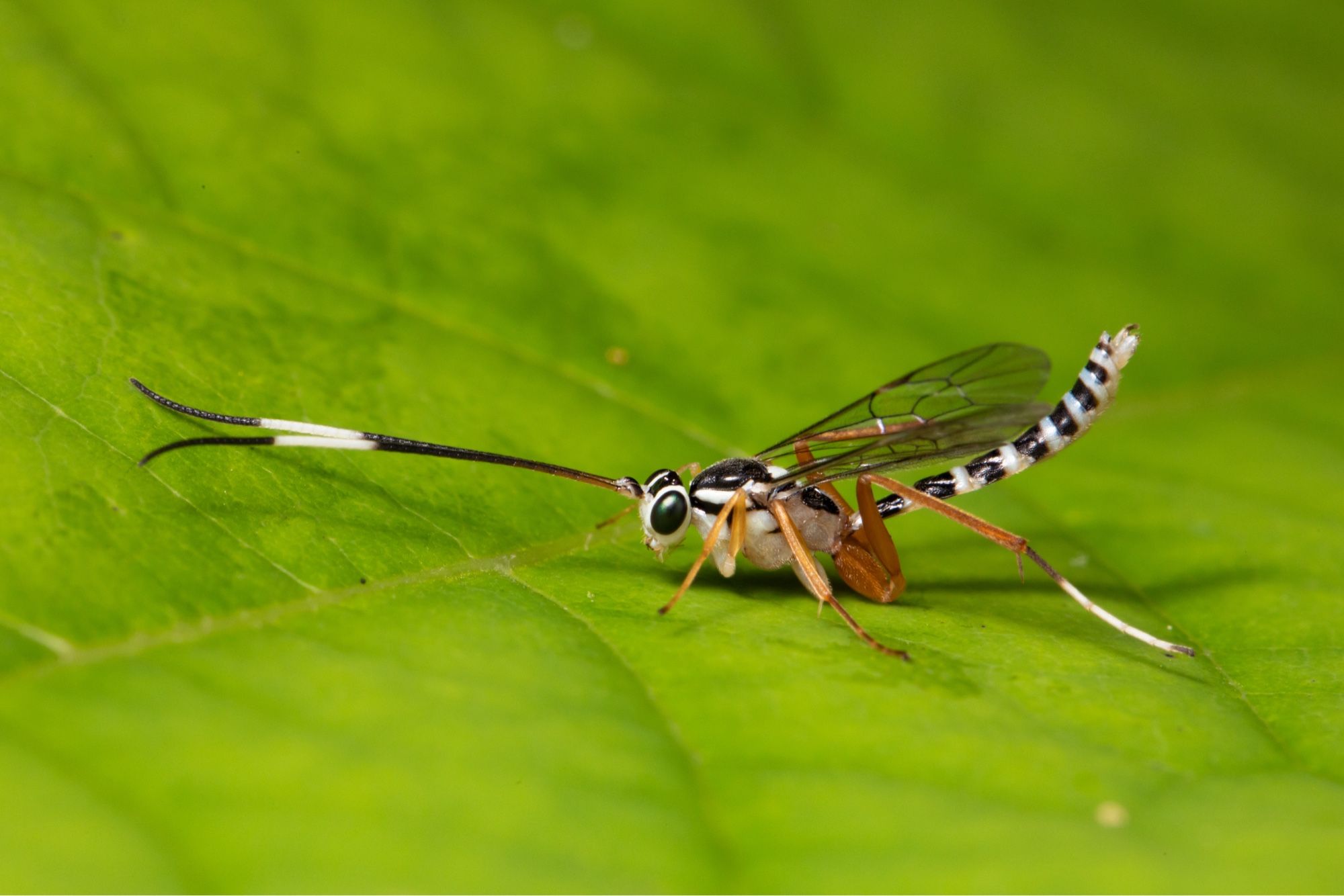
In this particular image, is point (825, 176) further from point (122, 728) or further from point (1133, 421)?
point (122, 728)

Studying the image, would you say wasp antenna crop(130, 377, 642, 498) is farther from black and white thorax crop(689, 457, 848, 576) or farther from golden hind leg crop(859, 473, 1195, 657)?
golden hind leg crop(859, 473, 1195, 657)

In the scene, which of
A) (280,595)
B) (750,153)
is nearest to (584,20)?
(750,153)

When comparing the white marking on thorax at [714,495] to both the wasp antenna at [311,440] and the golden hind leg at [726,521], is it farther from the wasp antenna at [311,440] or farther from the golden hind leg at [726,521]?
the wasp antenna at [311,440]

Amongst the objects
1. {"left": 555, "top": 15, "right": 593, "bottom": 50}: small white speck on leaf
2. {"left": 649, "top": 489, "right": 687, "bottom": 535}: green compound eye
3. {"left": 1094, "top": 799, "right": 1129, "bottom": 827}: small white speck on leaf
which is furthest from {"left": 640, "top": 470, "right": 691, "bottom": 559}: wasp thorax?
{"left": 555, "top": 15, "right": 593, "bottom": 50}: small white speck on leaf

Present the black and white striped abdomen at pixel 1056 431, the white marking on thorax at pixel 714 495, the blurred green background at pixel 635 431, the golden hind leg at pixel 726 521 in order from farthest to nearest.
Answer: the black and white striped abdomen at pixel 1056 431 → the white marking on thorax at pixel 714 495 → the golden hind leg at pixel 726 521 → the blurred green background at pixel 635 431

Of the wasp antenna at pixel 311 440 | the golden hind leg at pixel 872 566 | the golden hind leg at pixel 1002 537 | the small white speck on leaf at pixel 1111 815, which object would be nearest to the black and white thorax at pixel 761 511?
the golden hind leg at pixel 872 566
